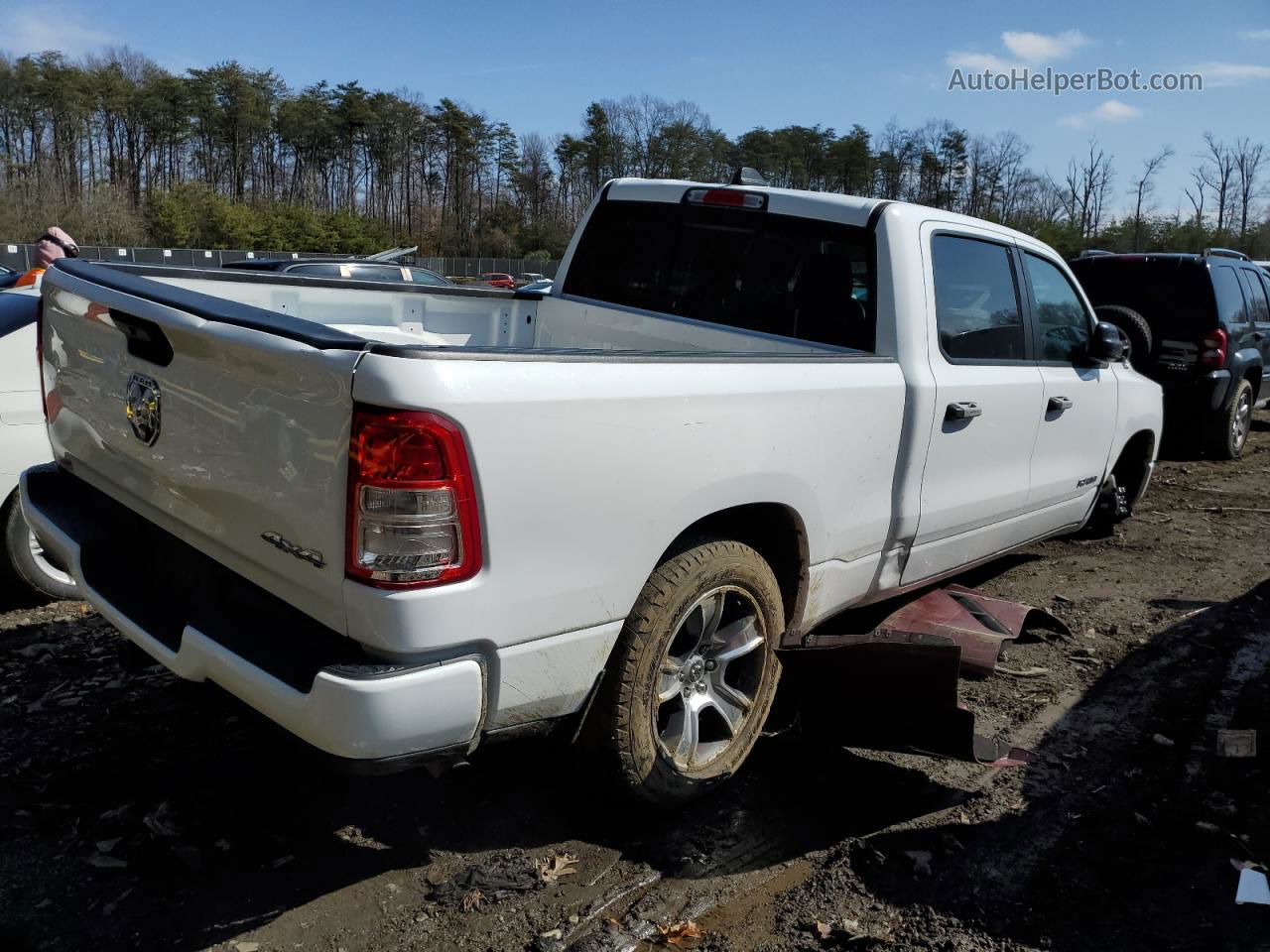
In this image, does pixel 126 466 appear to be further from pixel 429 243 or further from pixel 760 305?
pixel 429 243

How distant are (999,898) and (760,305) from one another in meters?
2.35

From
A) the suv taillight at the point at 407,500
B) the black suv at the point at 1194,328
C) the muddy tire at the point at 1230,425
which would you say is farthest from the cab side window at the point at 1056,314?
the muddy tire at the point at 1230,425

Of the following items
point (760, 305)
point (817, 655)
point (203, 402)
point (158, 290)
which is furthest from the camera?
point (760, 305)

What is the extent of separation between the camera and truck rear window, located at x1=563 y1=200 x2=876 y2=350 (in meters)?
3.92

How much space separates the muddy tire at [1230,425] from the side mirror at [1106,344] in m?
6.22

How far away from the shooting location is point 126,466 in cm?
307

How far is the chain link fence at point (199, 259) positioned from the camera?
35.5 metres

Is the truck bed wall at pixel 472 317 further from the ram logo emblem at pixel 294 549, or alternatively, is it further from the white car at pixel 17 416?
the ram logo emblem at pixel 294 549

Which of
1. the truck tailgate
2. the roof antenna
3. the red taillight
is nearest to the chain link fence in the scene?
the roof antenna

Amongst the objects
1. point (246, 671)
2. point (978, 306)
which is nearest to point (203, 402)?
point (246, 671)

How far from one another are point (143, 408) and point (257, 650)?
854mm

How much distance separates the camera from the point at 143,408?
288 cm

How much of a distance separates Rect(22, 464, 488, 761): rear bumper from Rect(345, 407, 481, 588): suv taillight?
0.24 metres

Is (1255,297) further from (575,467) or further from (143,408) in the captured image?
(143,408)
